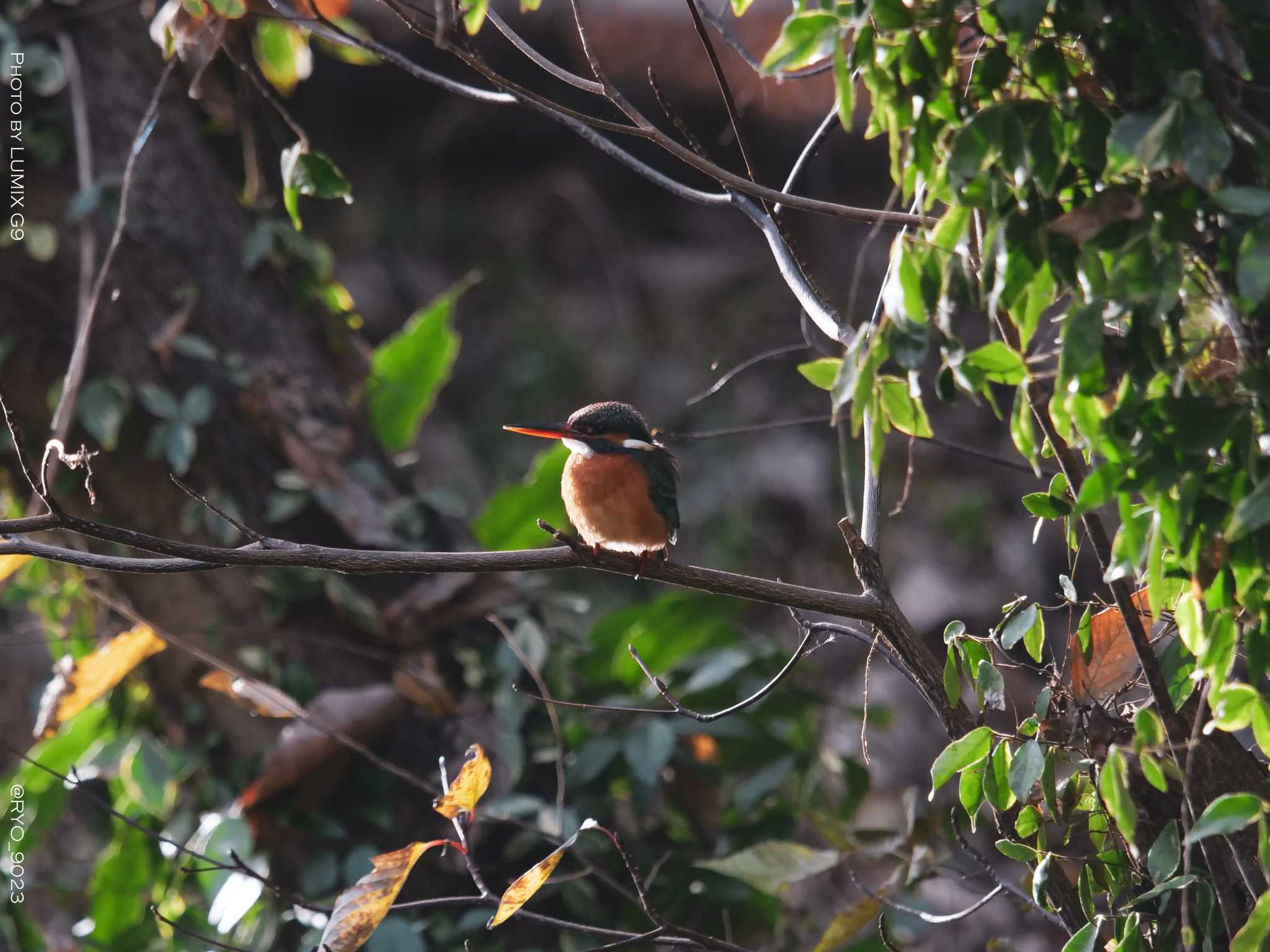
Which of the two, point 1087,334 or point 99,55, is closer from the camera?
point 1087,334

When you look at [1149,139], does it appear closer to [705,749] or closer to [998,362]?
[998,362]

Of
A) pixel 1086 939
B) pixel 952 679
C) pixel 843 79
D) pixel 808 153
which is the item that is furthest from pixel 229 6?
pixel 1086 939

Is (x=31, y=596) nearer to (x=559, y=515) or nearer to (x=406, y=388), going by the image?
(x=406, y=388)

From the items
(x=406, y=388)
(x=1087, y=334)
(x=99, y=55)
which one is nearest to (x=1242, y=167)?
(x=1087, y=334)

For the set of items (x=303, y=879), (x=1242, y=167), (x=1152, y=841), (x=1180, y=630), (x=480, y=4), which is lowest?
(x=303, y=879)

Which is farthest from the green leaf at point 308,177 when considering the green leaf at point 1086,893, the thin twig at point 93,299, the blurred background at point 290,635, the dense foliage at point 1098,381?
the green leaf at point 1086,893

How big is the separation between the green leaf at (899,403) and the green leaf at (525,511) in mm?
2292

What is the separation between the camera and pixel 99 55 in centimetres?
330

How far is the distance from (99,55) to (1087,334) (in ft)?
10.4

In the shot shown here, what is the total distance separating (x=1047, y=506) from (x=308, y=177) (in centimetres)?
134

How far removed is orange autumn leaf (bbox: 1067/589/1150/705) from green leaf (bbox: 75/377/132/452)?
2.42 m

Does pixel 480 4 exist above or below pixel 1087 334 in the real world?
above

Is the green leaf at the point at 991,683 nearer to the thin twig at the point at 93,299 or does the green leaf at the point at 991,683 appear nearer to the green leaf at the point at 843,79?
the green leaf at the point at 843,79

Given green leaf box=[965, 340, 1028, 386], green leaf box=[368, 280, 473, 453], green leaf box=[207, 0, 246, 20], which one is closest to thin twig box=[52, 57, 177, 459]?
green leaf box=[207, 0, 246, 20]
